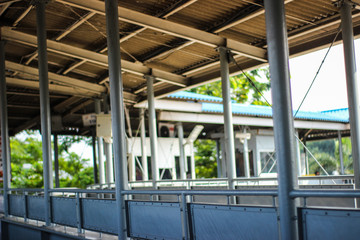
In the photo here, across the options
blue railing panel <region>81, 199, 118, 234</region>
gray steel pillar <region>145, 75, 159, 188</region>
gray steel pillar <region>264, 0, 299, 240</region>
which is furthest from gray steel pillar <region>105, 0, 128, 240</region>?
gray steel pillar <region>145, 75, 159, 188</region>

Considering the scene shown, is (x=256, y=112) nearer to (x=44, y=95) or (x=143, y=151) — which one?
(x=143, y=151)

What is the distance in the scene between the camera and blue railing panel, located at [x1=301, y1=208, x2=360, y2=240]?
14.2ft

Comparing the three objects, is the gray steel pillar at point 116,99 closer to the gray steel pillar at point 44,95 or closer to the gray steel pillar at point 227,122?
the gray steel pillar at point 44,95

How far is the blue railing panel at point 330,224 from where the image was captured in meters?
4.33

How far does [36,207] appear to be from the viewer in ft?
38.9

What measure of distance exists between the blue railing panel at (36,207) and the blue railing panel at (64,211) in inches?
29.0

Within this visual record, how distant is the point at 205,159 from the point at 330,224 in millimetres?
40021

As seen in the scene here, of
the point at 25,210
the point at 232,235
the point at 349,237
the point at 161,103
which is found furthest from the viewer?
the point at 161,103

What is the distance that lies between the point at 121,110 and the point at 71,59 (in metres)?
8.23

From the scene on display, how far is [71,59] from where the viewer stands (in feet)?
53.1

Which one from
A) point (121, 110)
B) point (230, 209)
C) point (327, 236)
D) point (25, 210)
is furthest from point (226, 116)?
point (327, 236)

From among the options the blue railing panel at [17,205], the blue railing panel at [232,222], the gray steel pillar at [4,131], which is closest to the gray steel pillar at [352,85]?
the blue railing panel at [232,222]

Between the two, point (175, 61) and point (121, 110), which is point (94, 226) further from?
point (175, 61)

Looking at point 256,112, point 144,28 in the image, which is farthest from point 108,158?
point 256,112
